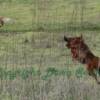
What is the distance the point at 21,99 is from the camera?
5.57 metres

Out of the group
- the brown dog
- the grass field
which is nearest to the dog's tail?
the grass field

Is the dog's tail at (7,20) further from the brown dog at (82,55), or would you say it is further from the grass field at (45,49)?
the brown dog at (82,55)

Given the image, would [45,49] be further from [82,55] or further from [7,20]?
[82,55]

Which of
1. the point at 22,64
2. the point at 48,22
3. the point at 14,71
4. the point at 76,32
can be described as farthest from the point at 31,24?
the point at 14,71

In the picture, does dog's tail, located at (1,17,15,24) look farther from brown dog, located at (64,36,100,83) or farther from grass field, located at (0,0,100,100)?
brown dog, located at (64,36,100,83)

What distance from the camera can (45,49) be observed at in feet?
26.4

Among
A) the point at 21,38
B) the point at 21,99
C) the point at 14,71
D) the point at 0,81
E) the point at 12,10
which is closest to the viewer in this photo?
the point at 21,99

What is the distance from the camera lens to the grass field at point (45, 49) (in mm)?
5691

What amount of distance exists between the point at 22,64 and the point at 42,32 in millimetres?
2156

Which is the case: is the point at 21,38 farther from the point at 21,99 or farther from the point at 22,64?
the point at 21,99

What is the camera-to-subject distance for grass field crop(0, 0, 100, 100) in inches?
224

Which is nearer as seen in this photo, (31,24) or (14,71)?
(14,71)

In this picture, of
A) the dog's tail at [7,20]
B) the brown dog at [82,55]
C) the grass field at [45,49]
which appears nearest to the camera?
the grass field at [45,49]

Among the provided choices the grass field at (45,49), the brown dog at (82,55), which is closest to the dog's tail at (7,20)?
the grass field at (45,49)
